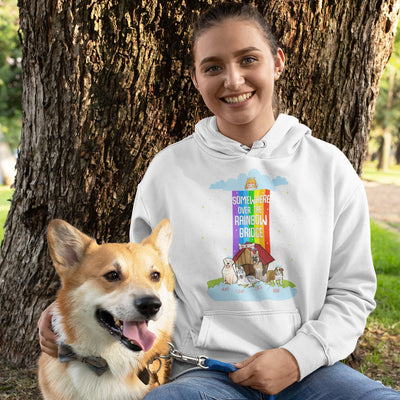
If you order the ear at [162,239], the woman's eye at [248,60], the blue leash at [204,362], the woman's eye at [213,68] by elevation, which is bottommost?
the blue leash at [204,362]

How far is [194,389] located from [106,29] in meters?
2.08

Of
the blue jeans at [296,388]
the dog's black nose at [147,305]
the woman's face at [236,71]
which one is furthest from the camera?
the woman's face at [236,71]

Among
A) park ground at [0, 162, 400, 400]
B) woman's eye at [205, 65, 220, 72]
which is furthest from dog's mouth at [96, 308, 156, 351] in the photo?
park ground at [0, 162, 400, 400]

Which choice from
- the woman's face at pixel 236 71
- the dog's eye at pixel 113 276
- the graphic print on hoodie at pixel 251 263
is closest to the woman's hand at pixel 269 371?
the graphic print on hoodie at pixel 251 263

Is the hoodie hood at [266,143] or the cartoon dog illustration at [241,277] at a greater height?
the hoodie hood at [266,143]

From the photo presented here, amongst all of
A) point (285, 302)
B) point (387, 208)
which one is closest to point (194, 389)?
point (285, 302)

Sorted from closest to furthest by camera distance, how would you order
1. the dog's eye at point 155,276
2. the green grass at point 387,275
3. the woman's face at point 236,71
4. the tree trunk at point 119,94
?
1. the dog's eye at point 155,276
2. the woman's face at point 236,71
3. the tree trunk at point 119,94
4. the green grass at point 387,275

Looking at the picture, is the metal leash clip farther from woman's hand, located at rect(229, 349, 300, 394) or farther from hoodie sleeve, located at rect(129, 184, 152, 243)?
hoodie sleeve, located at rect(129, 184, 152, 243)

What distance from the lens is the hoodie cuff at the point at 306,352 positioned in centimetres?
208

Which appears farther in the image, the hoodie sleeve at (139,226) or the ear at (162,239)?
the hoodie sleeve at (139,226)

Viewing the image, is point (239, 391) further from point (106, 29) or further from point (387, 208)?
point (387, 208)

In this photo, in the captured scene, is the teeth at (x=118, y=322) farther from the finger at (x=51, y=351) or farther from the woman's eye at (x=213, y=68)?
the woman's eye at (x=213, y=68)

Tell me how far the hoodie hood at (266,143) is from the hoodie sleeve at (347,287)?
42cm

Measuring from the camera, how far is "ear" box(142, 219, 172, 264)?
2.13 m
